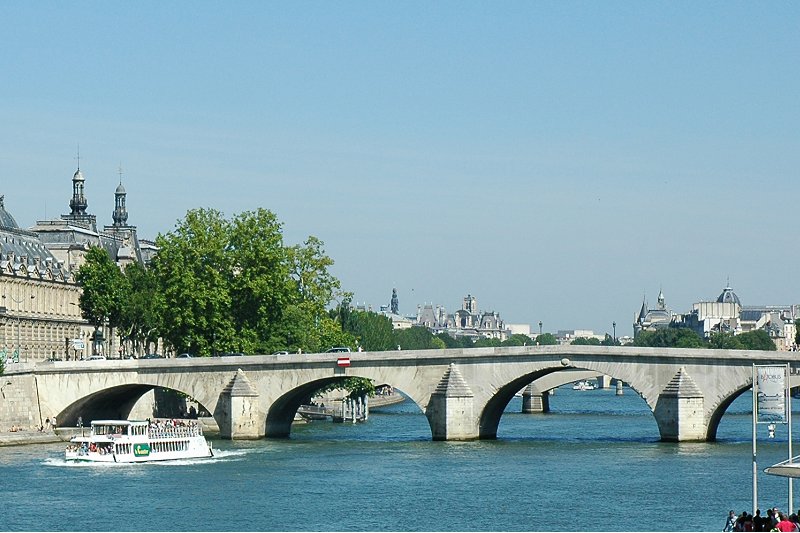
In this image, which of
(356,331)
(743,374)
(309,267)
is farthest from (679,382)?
(356,331)

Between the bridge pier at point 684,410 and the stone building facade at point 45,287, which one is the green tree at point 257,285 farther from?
the bridge pier at point 684,410

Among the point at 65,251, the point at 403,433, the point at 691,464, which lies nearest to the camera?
the point at 691,464

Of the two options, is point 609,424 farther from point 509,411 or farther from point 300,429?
point 509,411

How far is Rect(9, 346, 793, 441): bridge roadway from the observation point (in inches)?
3273

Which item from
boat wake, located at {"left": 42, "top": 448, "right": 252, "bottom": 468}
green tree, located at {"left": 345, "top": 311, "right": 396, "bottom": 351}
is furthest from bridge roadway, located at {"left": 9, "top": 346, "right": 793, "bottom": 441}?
green tree, located at {"left": 345, "top": 311, "right": 396, "bottom": 351}

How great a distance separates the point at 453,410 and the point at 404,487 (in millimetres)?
20052

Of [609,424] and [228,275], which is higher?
[228,275]

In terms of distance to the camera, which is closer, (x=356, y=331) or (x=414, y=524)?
(x=414, y=524)

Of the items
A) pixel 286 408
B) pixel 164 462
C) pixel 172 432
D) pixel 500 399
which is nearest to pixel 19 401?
pixel 172 432

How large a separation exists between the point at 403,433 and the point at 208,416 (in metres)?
12.3

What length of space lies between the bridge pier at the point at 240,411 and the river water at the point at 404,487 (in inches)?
55.3

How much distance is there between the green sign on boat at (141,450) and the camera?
78294 millimetres

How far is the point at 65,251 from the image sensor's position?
12619cm

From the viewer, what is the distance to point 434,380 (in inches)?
3440
